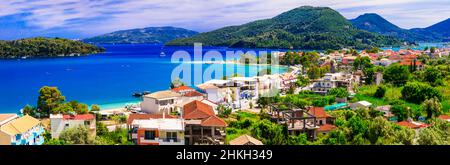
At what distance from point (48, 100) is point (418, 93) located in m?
8.40

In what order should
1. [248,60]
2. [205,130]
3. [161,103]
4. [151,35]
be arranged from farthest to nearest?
[151,35] → [248,60] → [161,103] → [205,130]

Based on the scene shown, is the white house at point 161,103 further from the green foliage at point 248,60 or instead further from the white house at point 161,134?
the green foliage at point 248,60

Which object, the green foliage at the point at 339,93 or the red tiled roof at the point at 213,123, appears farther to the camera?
the green foliage at the point at 339,93

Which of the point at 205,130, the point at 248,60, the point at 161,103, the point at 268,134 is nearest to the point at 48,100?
the point at 161,103

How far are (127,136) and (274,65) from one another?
68.4ft

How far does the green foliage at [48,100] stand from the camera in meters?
9.11

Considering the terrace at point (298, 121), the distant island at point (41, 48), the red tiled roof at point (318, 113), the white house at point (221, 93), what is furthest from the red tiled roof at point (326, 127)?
the distant island at point (41, 48)

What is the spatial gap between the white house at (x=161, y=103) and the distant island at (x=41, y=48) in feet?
76.3

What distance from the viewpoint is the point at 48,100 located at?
9.12m

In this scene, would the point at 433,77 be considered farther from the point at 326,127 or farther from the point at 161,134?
the point at 161,134

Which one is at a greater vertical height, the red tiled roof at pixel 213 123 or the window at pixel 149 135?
the red tiled roof at pixel 213 123

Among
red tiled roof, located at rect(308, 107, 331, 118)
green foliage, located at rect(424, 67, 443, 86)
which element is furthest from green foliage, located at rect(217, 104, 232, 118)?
green foliage, located at rect(424, 67, 443, 86)

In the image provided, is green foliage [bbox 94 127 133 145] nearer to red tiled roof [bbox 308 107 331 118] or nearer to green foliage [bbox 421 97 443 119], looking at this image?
red tiled roof [bbox 308 107 331 118]
